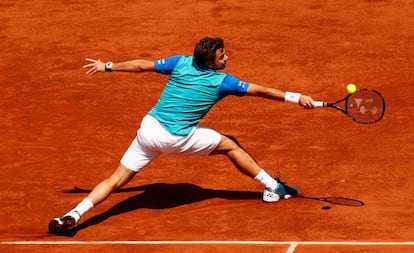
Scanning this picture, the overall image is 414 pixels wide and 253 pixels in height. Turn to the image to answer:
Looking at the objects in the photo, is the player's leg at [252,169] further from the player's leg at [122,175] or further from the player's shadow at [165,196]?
the player's leg at [122,175]

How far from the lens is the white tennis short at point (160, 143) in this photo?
11156 millimetres

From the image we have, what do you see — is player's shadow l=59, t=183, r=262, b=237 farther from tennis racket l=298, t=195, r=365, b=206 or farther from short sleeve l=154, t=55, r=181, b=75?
short sleeve l=154, t=55, r=181, b=75

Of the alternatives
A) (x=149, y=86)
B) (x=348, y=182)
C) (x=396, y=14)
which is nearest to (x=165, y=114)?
(x=348, y=182)

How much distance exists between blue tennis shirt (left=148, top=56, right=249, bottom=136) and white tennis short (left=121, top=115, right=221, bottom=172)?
0.24 ft

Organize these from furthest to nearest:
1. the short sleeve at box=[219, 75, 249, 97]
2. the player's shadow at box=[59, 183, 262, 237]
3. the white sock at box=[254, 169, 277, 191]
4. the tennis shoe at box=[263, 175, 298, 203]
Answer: the player's shadow at box=[59, 183, 262, 237] < the tennis shoe at box=[263, 175, 298, 203] < the white sock at box=[254, 169, 277, 191] < the short sleeve at box=[219, 75, 249, 97]

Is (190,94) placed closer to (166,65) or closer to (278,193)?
(166,65)

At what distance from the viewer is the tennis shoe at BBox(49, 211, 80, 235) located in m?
11.0

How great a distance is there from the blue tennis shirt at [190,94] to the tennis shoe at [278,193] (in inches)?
52.2

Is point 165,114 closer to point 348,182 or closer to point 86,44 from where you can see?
point 348,182

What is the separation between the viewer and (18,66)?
16.9m

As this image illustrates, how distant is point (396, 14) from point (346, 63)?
2404mm

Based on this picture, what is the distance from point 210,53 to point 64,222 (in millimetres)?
2497

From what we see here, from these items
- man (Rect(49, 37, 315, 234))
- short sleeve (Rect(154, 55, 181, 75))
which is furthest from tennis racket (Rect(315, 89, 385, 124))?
short sleeve (Rect(154, 55, 181, 75))

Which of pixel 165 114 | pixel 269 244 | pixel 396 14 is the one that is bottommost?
pixel 269 244
